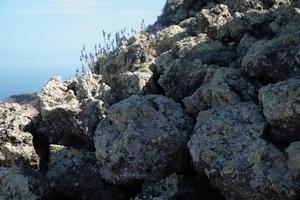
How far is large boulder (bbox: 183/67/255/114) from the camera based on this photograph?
43.0 feet

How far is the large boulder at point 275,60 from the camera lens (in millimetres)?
12586

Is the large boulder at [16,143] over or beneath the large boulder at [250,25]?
beneath

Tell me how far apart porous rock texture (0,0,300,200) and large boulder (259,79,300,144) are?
0.02 m

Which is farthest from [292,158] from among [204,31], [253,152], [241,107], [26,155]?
[204,31]

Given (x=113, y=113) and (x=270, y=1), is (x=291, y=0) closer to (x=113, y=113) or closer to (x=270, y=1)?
(x=270, y=1)

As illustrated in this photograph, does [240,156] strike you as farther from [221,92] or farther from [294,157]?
[221,92]

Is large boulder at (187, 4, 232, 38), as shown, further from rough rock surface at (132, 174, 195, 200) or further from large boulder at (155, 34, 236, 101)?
rough rock surface at (132, 174, 195, 200)

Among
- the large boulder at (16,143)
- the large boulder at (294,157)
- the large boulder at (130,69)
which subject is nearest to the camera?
the large boulder at (294,157)

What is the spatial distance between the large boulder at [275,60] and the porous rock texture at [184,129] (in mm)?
28

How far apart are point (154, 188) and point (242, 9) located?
11563mm

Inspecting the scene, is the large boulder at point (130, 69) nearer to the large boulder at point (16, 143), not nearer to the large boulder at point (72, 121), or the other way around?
the large boulder at point (72, 121)

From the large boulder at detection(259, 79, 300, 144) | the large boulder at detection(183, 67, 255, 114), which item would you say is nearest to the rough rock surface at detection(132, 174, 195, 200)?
the large boulder at detection(183, 67, 255, 114)

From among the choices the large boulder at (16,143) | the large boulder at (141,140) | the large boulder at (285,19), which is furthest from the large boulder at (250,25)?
the large boulder at (16,143)

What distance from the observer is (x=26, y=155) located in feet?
49.2
